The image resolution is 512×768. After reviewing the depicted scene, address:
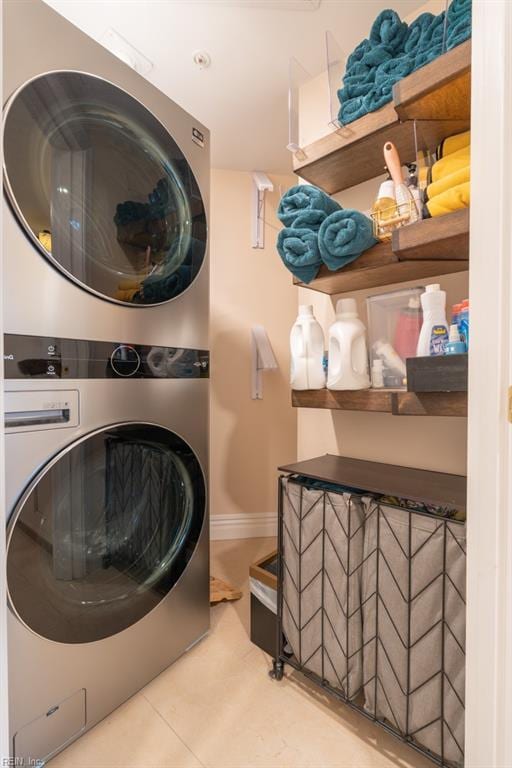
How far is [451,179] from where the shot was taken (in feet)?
2.71

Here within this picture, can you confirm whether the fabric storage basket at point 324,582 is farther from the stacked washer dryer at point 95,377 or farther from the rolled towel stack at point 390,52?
the rolled towel stack at point 390,52

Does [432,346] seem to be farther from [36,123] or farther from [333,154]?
[36,123]

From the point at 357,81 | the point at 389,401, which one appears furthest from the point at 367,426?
the point at 357,81

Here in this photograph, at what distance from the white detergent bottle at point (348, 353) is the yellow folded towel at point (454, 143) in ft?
1.42

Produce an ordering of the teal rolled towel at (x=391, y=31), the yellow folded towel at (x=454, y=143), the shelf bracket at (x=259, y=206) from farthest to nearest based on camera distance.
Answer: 1. the shelf bracket at (x=259, y=206)
2. the teal rolled towel at (x=391, y=31)
3. the yellow folded towel at (x=454, y=143)

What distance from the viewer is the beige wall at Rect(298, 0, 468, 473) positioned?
1081 millimetres

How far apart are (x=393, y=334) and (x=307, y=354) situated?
269mm

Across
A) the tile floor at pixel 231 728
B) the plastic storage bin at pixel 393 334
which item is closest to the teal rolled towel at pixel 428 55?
the plastic storage bin at pixel 393 334

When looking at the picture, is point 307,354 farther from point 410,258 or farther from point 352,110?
point 352,110

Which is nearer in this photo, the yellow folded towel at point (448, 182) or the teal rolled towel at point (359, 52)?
the yellow folded towel at point (448, 182)

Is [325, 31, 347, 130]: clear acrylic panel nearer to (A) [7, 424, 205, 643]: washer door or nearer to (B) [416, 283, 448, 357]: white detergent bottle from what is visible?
(B) [416, 283, 448, 357]: white detergent bottle

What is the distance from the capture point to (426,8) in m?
1.17

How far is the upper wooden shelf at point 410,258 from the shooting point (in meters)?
0.82

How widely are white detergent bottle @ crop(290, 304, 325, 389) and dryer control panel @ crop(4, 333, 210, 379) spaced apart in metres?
0.33
